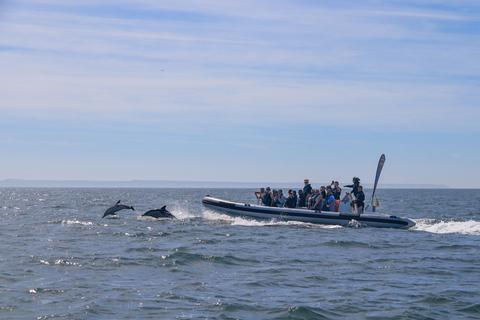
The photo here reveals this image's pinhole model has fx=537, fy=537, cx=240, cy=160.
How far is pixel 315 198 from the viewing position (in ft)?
75.3

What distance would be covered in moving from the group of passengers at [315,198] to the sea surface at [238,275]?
2.10m

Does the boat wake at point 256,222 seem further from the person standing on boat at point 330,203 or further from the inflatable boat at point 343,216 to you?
the person standing on boat at point 330,203

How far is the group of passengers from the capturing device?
22.0 meters

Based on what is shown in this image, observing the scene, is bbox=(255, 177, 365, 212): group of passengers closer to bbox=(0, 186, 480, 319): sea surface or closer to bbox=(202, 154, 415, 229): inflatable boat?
Result: bbox=(202, 154, 415, 229): inflatable boat

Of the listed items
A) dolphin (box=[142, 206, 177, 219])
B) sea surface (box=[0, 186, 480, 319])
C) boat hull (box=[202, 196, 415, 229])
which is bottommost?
sea surface (box=[0, 186, 480, 319])

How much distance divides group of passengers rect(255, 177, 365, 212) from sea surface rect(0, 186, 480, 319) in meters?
2.10

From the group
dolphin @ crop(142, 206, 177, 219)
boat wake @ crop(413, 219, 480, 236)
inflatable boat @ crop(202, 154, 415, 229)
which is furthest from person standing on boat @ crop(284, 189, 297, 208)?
dolphin @ crop(142, 206, 177, 219)

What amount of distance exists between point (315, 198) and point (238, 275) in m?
11.4

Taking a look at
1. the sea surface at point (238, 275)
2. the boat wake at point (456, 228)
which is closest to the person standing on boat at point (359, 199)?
the sea surface at point (238, 275)

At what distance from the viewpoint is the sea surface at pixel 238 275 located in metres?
9.32

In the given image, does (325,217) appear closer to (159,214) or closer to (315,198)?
(315,198)

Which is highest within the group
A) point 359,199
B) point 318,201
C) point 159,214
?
point 359,199

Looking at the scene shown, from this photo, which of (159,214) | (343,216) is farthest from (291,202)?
(159,214)

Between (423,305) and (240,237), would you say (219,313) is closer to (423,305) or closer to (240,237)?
(423,305)
